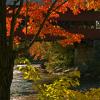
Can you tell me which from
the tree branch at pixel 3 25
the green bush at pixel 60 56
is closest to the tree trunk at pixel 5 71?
the tree branch at pixel 3 25

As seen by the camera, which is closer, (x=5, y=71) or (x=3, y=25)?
(x=5, y=71)

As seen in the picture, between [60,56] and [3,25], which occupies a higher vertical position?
[3,25]

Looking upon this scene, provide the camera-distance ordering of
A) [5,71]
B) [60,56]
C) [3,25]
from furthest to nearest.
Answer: [60,56] → [3,25] → [5,71]

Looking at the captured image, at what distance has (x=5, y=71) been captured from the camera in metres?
8.55

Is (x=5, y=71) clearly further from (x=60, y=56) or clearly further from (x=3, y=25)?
(x=60, y=56)

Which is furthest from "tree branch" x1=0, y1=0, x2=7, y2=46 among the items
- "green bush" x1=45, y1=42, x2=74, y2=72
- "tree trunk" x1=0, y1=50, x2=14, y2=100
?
"green bush" x1=45, y1=42, x2=74, y2=72

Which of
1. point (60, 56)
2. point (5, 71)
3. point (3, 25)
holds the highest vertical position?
point (3, 25)

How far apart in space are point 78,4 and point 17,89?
21033 millimetres

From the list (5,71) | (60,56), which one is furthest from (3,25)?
(60,56)

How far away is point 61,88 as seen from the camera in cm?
876

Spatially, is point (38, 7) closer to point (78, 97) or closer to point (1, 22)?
point (1, 22)

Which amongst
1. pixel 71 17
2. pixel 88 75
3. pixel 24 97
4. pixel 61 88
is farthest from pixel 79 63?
pixel 61 88

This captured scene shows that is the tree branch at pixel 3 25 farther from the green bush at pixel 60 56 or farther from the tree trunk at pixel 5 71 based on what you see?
the green bush at pixel 60 56

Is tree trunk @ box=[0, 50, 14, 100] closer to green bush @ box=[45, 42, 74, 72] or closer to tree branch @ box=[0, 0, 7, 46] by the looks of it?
tree branch @ box=[0, 0, 7, 46]
